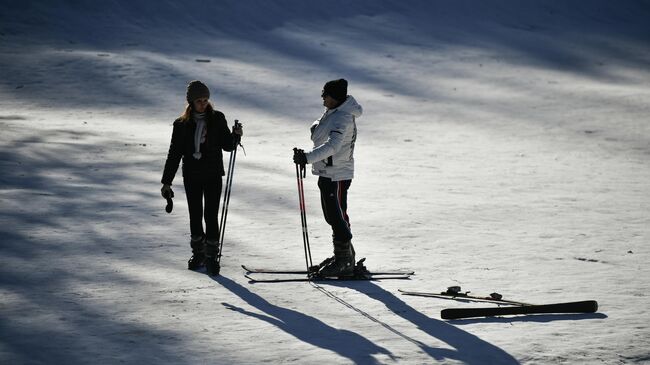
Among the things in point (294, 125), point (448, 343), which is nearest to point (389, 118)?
point (294, 125)

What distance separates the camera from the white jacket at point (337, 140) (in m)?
7.34

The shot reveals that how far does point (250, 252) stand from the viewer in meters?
8.40

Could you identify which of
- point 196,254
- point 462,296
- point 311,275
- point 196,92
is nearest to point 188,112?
point 196,92

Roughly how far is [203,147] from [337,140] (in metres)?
1.15

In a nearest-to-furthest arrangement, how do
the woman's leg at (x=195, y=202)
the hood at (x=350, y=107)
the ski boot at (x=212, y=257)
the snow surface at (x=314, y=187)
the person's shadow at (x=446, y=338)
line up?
the person's shadow at (x=446, y=338)
the snow surface at (x=314, y=187)
the hood at (x=350, y=107)
the ski boot at (x=212, y=257)
the woman's leg at (x=195, y=202)

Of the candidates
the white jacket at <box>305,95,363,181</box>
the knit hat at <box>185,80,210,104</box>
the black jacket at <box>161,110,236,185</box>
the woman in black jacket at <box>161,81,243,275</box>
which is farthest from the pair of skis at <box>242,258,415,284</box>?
the knit hat at <box>185,80,210,104</box>

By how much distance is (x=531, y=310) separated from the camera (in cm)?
654

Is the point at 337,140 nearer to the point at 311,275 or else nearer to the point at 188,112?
the point at 311,275

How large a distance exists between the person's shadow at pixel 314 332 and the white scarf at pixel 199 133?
1.25 metres

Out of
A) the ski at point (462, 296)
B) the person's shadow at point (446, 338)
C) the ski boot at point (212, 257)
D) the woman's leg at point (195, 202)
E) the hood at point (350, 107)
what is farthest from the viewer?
the woman's leg at point (195, 202)

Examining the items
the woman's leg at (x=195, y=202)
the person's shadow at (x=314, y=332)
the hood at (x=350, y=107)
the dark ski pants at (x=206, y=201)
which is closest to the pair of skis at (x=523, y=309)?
the person's shadow at (x=314, y=332)

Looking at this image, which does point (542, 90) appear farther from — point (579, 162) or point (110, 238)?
point (110, 238)

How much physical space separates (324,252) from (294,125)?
7.37 metres

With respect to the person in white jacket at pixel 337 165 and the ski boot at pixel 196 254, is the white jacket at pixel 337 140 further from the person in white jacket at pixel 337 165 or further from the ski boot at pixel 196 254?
the ski boot at pixel 196 254
